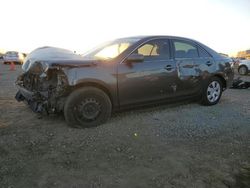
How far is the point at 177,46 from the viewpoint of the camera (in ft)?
21.7

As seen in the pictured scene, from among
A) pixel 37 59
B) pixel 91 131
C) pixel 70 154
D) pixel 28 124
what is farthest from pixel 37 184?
pixel 37 59

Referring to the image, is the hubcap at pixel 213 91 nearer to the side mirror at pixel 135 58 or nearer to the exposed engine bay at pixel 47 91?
the side mirror at pixel 135 58

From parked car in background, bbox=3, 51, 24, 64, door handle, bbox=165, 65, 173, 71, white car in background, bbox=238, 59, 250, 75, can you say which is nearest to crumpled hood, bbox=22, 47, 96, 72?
door handle, bbox=165, 65, 173, 71

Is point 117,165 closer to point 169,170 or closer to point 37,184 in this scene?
point 169,170

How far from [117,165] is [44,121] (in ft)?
7.77

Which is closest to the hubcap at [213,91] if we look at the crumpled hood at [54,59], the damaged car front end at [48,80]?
the crumpled hood at [54,59]

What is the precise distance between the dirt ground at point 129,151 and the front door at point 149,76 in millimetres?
472

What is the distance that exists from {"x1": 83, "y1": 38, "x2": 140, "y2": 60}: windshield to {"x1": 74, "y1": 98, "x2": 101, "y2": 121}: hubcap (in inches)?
37.9

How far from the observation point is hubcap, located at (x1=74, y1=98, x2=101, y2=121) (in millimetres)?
5215

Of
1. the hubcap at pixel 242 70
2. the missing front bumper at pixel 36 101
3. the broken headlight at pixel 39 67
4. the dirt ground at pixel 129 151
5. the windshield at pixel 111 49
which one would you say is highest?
the windshield at pixel 111 49

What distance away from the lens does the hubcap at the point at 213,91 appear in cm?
722

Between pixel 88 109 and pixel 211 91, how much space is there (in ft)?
11.1

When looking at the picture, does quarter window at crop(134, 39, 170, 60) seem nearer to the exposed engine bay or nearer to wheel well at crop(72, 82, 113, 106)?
wheel well at crop(72, 82, 113, 106)

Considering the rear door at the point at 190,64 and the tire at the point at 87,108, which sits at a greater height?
the rear door at the point at 190,64
